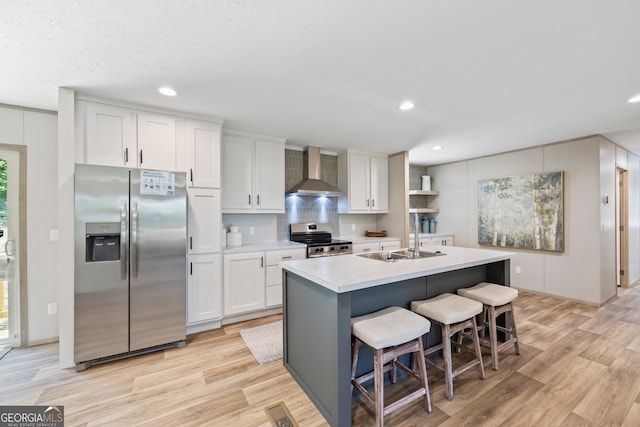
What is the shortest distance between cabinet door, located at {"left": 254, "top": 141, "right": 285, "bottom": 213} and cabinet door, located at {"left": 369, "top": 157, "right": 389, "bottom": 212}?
1699 millimetres

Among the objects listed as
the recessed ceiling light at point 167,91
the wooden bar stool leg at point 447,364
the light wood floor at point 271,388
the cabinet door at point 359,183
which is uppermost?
the recessed ceiling light at point 167,91

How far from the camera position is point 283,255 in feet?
11.4

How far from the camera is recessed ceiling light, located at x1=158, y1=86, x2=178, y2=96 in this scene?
2.25 meters

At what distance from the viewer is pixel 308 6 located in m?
1.37

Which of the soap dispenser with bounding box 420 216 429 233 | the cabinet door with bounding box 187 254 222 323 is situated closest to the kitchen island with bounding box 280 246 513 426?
the cabinet door with bounding box 187 254 222 323

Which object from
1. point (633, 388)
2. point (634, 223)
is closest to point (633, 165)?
point (634, 223)

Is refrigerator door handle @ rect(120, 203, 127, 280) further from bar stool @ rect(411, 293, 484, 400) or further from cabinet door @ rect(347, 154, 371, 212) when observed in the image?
cabinet door @ rect(347, 154, 371, 212)

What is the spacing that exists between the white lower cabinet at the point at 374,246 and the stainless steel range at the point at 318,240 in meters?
0.16

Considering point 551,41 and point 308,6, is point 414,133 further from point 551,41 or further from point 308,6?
point 308,6

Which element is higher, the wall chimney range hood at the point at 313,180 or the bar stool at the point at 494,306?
the wall chimney range hood at the point at 313,180

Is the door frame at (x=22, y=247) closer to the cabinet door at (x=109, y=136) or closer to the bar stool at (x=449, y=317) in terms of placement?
the cabinet door at (x=109, y=136)

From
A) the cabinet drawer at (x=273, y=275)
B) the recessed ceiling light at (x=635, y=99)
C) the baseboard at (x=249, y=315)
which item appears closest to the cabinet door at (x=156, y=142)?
the cabinet drawer at (x=273, y=275)

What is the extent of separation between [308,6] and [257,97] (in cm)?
120

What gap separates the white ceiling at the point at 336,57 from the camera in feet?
4.61
